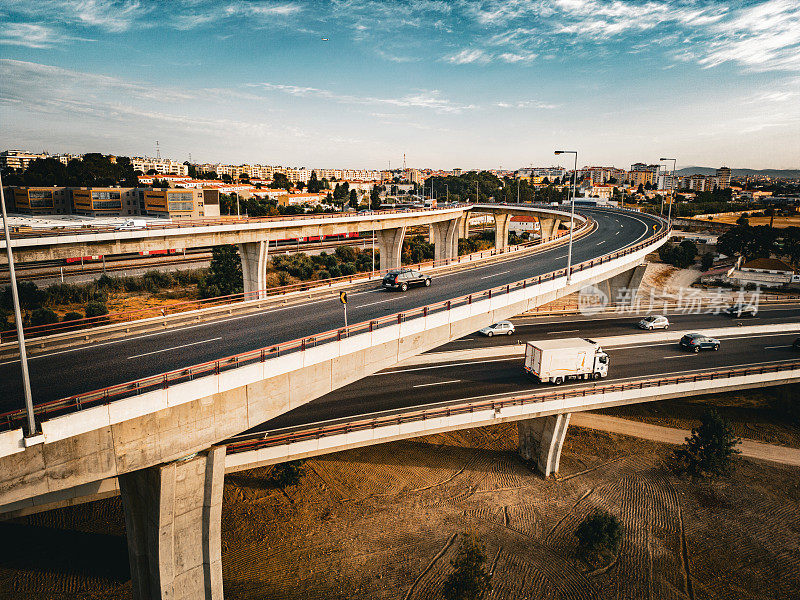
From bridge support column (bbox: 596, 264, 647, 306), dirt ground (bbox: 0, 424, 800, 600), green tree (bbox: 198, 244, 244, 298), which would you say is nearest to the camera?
dirt ground (bbox: 0, 424, 800, 600)

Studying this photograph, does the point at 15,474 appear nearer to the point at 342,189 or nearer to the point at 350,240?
the point at 350,240

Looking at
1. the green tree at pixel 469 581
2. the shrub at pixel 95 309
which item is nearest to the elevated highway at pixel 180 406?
the green tree at pixel 469 581

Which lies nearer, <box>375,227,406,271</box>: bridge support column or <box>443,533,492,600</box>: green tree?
<box>443,533,492,600</box>: green tree

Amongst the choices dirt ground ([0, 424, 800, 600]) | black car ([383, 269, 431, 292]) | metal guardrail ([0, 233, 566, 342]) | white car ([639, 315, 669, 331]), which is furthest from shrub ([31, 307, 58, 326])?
white car ([639, 315, 669, 331])

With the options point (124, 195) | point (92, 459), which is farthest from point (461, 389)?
point (124, 195)

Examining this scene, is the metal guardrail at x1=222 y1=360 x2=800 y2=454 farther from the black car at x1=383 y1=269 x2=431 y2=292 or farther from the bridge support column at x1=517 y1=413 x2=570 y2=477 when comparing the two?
the black car at x1=383 y1=269 x2=431 y2=292

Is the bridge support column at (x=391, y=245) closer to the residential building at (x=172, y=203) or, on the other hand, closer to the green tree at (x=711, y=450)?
the green tree at (x=711, y=450)
